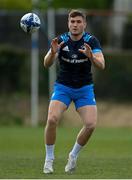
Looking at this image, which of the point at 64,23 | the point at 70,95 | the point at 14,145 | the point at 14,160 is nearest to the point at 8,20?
the point at 64,23

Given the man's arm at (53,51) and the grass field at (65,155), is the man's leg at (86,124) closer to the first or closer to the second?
the grass field at (65,155)

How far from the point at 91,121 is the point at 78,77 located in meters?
0.66

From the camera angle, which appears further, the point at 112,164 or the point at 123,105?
the point at 123,105

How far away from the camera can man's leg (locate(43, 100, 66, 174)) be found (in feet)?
41.5

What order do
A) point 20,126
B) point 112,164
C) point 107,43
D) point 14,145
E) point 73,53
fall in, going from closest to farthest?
point 73,53 < point 112,164 < point 14,145 < point 20,126 < point 107,43

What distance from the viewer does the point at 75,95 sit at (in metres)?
13.0

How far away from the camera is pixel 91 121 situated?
12.9m

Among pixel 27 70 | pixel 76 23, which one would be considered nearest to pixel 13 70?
pixel 27 70

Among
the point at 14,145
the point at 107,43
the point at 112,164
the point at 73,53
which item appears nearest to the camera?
the point at 73,53

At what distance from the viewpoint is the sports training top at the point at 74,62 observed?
12.8 meters

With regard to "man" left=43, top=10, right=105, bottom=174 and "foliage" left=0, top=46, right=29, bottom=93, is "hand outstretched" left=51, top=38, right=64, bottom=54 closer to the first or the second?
"man" left=43, top=10, right=105, bottom=174

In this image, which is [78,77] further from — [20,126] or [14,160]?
[20,126]

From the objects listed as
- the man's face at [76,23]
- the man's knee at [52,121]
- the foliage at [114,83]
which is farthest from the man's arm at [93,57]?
the foliage at [114,83]

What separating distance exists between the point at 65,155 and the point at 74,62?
4.83m
